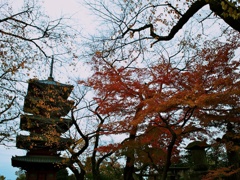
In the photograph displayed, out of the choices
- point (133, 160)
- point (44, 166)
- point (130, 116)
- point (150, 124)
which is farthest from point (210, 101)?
point (44, 166)

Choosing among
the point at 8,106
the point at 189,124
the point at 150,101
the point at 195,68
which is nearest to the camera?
the point at 8,106

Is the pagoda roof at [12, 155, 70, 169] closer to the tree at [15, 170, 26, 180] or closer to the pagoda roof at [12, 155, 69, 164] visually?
the pagoda roof at [12, 155, 69, 164]

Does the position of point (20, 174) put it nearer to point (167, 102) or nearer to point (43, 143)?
point (43, 143)

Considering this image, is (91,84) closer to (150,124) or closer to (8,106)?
(150,124)

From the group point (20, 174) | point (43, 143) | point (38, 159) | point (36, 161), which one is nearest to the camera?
point (36, 161)

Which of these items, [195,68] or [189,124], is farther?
[195,68]

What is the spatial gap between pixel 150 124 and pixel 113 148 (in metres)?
2.45

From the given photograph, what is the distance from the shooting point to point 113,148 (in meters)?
12.2

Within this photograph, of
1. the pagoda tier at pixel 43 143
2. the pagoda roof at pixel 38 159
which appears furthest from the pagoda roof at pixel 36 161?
the pagoda tier at pixel 43 143

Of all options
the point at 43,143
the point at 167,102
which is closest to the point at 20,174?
the point at 43,143

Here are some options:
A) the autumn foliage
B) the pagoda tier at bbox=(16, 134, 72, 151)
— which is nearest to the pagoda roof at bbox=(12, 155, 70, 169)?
the pagoda tier at bbox=(16, 134, 72, 151)

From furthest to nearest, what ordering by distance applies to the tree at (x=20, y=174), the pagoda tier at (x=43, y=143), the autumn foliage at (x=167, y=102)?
the tree at (x=20, y=174) → the pagoda tier at (x=43, y=143) → the autumn foliage at (x=167, y=102)

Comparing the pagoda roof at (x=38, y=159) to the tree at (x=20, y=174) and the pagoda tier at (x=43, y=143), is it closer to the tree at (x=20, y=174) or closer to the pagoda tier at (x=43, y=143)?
the pagoda tier at (x=43, y=143)

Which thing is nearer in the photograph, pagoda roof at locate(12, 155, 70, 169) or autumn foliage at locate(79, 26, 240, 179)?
autumn foliage at locate(79, 26, 240, 179)
